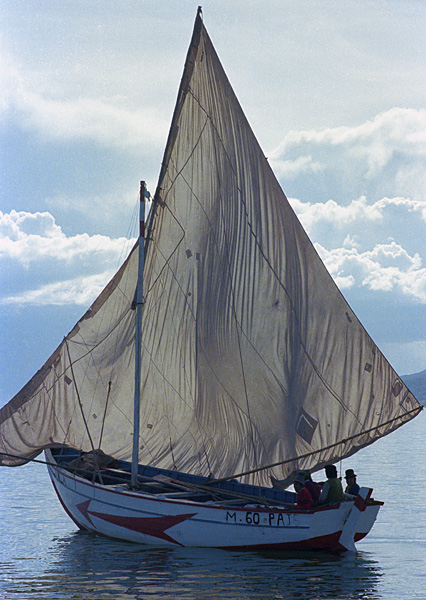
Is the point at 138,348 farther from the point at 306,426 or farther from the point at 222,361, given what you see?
the point at 306,426

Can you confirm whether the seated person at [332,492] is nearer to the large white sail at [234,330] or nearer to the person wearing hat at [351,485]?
the person wearing hat at [351,485]

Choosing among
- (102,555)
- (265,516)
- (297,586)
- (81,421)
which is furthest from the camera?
(81,421)

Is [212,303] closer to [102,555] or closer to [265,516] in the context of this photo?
[265,516]

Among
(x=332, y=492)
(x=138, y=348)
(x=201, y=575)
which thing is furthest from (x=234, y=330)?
(x=201, y=575)

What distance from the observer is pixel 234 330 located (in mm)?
Result: 23688

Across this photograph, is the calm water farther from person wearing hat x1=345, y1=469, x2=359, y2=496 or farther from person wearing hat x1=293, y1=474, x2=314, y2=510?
person wearing hat x1=345, y1=469, x2=359, y2=496

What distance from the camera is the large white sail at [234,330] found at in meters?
22.9

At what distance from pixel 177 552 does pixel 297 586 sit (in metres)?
4.28

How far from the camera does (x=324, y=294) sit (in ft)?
77.1

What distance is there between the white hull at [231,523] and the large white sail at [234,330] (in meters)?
1.95

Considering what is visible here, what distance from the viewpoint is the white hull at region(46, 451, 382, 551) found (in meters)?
20.8

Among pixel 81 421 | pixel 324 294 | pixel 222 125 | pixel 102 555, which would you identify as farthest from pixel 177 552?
pixel 222 125

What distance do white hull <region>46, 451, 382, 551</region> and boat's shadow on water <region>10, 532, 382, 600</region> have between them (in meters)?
0.44

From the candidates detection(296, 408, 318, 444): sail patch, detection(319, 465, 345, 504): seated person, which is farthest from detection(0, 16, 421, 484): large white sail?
detection(319, 465, 345, 504): seated person
